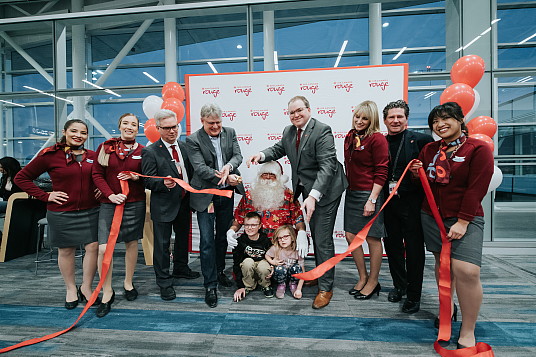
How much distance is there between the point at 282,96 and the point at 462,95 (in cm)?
197

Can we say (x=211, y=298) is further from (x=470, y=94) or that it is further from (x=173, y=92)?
(x=470, y=94)

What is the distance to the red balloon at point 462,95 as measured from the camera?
3057 mm

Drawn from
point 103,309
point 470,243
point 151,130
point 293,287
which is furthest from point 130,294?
point 470,243

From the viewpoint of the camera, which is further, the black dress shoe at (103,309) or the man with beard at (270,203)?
the man with beard at (270,203)

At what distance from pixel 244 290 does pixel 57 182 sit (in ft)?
6.08

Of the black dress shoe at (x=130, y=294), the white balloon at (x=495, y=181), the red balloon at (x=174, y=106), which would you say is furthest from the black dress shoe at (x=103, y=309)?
the white balloon at (x=495, y=181)

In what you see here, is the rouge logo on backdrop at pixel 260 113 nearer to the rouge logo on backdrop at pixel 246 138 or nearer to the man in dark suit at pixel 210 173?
the rouge logo on backdrop at pixel 246 138

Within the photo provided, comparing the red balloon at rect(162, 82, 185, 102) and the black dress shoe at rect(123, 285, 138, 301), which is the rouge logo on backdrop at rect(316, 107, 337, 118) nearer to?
the red balloon at rect(162, 82, 185, 102)

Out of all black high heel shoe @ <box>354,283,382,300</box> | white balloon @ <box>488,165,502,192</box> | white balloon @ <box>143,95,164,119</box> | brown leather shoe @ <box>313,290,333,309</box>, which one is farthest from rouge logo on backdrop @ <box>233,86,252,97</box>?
white balloon @ <box>488,165,502,192</box>

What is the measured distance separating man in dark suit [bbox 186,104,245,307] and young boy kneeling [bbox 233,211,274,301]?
26 cm

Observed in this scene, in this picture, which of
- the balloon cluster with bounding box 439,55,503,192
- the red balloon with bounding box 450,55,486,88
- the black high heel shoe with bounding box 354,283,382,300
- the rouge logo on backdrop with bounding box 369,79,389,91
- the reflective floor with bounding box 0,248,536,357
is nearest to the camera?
the reflective floor with bounding box 0,248,536,357

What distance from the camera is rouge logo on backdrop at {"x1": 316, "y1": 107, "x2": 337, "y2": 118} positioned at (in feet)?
11.8

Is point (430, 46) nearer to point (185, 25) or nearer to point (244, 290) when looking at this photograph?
point (185, 25)

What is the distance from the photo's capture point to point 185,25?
8.39 m
